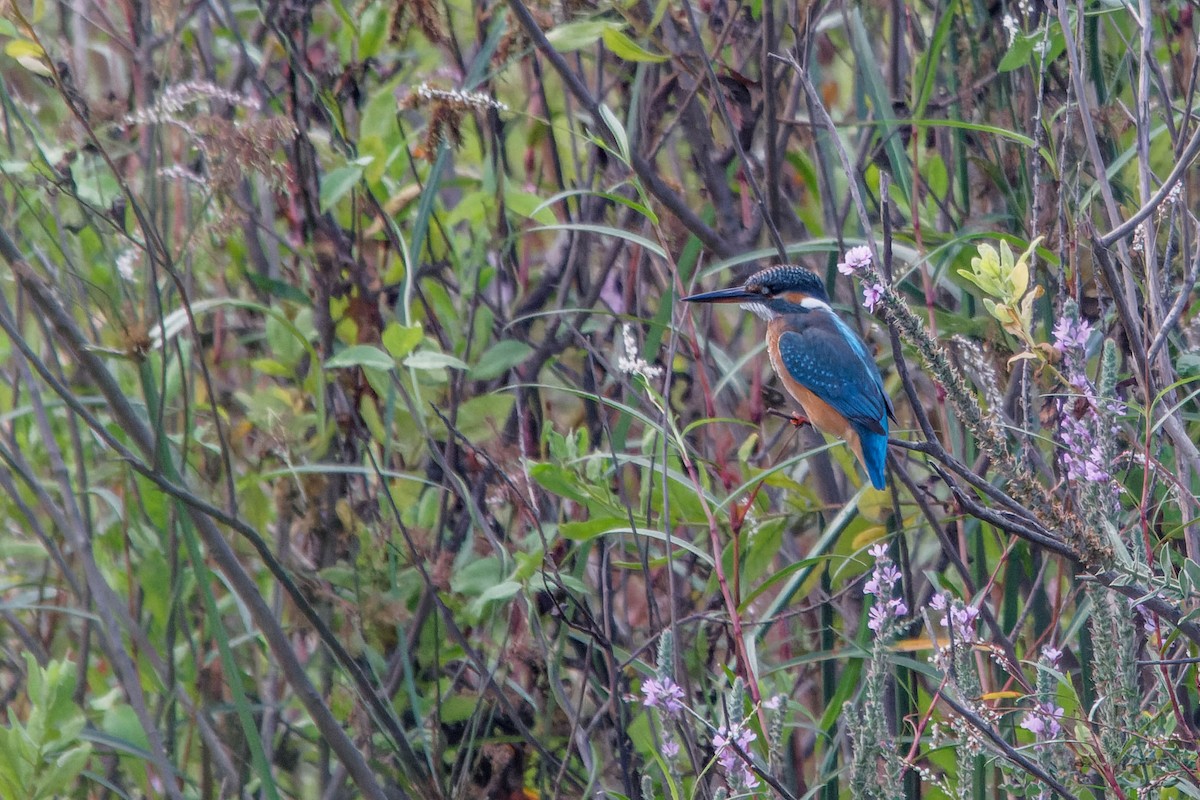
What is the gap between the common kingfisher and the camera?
7.30 ft

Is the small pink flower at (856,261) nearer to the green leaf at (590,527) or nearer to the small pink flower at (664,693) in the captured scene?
the small pink flower at (664,693)

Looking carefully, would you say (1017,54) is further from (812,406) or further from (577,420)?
(577,420)

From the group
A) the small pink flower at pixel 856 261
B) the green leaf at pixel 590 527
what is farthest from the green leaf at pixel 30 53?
the small pink flower at pixel 856 261

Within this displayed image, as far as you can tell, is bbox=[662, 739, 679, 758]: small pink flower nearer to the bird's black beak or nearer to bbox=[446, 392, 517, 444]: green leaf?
bbox=[446, 392, 517, 444]: green leaf

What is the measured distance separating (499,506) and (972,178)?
43.3 inches

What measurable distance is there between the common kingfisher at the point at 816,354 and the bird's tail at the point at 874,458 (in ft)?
0.12

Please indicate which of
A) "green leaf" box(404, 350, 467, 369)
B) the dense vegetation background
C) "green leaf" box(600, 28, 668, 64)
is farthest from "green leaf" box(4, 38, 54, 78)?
"green leaf" box(600, 28, 668, 64)

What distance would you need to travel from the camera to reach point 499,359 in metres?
2.17

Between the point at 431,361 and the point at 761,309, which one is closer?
Result: the point at 431,361

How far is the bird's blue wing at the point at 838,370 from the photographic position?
2.22 metres

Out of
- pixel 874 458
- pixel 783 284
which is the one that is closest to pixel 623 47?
pixel 783 284

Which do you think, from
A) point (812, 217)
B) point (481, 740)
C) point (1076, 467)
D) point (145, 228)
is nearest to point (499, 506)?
point (481, 740)

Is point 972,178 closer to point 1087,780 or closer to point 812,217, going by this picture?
point 812,217

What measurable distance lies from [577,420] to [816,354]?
2.05ft
